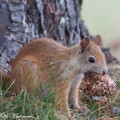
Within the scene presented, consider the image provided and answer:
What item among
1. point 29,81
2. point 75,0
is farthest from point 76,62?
point 75,0

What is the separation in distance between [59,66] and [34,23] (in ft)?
3.19

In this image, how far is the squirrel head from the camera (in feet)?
18.7

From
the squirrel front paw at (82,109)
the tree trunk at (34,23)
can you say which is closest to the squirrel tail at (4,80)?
the tree trunk at (34,23)

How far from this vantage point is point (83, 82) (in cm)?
600

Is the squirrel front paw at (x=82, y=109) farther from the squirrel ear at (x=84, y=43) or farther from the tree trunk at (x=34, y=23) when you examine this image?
the tree trunk at (x=34, y=23)

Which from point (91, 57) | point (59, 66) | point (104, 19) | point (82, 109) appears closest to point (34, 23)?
point (59, 66)

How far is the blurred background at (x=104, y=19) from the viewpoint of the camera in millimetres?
11125

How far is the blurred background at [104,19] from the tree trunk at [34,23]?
3635 mm

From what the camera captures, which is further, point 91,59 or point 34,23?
point 34,23

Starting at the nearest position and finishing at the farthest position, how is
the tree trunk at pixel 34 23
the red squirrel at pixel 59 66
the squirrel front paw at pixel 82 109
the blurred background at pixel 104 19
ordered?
the squirrel front paw at pixel 82 109 → the red squirrel at pixel 59 66 → the tree trunk at pixel 34 23 → the blurred background at pixel 104 19

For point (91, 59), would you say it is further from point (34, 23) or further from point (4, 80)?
point (34, 23)

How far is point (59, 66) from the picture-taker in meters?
5.83

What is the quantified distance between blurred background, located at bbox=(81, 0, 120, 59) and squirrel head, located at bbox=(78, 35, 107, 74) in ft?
16.2

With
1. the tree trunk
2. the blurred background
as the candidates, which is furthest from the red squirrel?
the blurred background
